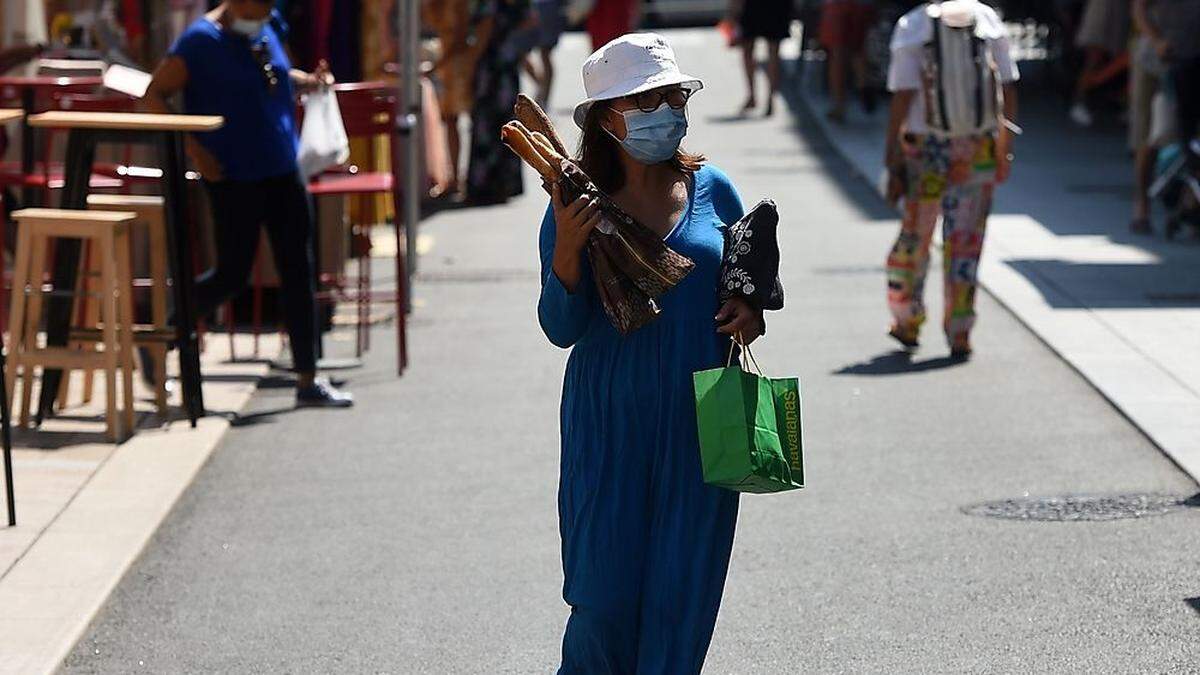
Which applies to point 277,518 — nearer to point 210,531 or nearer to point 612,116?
point 210,531

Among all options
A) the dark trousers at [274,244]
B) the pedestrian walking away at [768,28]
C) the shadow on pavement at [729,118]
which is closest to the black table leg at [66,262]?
the dark trousers at [274,244]

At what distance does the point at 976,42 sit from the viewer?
32.5 ft

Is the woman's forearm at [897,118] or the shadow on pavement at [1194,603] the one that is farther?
the woman's forearm at [897,118]

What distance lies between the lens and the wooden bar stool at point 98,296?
840 centimetres

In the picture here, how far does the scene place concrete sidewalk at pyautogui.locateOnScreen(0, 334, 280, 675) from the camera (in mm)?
6219

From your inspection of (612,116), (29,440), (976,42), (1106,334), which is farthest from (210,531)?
(1106,334)

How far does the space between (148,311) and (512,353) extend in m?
1.75

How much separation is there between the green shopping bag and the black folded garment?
0.16 metres

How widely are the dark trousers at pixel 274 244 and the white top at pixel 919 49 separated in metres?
2.75

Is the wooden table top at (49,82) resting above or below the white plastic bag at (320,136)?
above

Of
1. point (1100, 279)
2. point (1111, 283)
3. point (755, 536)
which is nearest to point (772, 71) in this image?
point (1100, 279)

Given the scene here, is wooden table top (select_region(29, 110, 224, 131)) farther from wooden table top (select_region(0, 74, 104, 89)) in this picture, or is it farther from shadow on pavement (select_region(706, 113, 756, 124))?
shadow on pavement (select_region(706, 113, 756, 124))

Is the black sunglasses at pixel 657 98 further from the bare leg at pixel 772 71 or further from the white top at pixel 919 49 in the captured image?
the bare leg at pixel 772 71

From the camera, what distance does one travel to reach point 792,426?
4555mm
